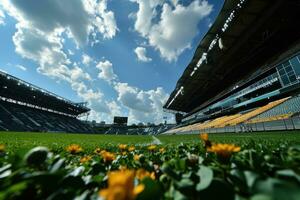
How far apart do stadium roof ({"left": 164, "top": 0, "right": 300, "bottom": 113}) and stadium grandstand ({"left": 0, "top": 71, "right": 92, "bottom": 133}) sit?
30453mm

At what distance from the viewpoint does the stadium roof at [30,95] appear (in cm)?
3841

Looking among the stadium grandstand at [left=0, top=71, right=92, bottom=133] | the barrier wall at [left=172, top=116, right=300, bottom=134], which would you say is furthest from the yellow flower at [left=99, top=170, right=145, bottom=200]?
the stadium grandstand at [left=0, top=71, right=92, bottom=133]

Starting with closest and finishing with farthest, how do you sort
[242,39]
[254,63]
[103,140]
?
[103,140]
[242,39]
[254,63]

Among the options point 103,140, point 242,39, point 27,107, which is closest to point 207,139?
point 103,140

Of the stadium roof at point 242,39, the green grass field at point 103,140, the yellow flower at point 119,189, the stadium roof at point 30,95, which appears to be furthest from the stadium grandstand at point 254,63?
the stadium roof at point 30,95

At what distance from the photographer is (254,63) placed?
101 ft

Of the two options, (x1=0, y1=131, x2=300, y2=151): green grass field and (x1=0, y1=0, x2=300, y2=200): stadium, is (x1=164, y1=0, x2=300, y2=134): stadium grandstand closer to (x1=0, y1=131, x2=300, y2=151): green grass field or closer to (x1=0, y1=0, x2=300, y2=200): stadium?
(x1=0, y1=0, x2=300, y2=200): stadium

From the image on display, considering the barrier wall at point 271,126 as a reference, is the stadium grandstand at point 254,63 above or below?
above

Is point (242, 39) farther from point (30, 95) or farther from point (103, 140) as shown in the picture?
point (30, 95)

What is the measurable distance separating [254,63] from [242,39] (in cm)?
1105

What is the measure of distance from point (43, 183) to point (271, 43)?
95.7ft

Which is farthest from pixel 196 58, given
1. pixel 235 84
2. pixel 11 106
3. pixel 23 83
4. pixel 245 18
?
pixel 11 106

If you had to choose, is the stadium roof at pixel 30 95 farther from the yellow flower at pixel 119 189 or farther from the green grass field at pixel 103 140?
the yellow flower at pixel 119 189

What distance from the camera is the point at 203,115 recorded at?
5034 centimetres
